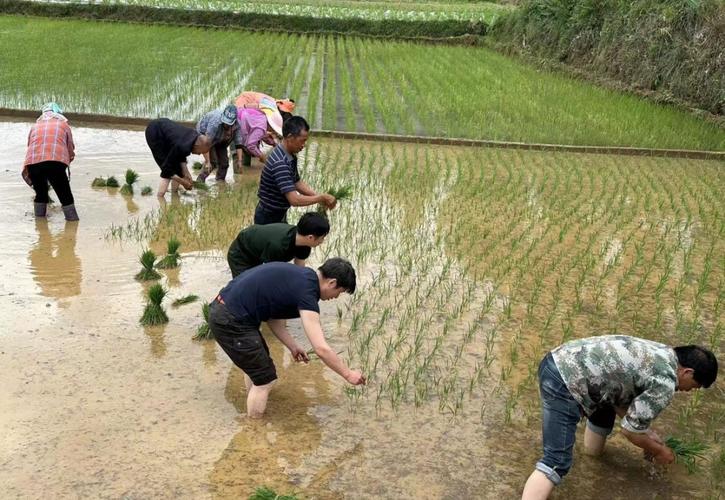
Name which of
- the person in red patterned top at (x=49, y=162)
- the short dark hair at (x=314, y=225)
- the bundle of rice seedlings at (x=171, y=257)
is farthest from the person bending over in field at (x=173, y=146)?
the short dark hair at (x=314, y=225)

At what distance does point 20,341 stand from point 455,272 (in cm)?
322

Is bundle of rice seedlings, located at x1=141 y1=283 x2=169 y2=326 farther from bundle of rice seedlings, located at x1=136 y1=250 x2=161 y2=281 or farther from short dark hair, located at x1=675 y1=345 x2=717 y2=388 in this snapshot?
short dark hair, located at x1=675 y1=345 x2=717 y2=388

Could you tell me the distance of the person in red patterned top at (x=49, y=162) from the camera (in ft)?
22.5

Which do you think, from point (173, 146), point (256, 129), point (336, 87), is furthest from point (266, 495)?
point (336, 87)

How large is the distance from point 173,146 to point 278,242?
3517 mm

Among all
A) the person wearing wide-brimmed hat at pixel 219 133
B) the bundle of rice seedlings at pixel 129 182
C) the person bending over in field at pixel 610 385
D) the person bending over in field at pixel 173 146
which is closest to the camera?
the person bending over in field at pixel 610 385

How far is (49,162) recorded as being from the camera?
6852 millimetres

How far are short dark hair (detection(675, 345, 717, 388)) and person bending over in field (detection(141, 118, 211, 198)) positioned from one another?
5.42 m

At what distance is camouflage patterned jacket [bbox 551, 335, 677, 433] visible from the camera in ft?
10.7

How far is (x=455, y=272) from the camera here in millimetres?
6223

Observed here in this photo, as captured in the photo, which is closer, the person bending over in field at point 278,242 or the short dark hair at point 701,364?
the short dark hair at point 701,364

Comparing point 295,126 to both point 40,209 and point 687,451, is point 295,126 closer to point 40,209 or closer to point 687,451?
point 687,451

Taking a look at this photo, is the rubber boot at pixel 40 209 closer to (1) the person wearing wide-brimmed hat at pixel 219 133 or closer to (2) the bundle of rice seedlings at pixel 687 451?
(1) the person wearing wide-brimmed hat at pixel 219 133

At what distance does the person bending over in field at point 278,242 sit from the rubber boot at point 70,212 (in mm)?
2903
